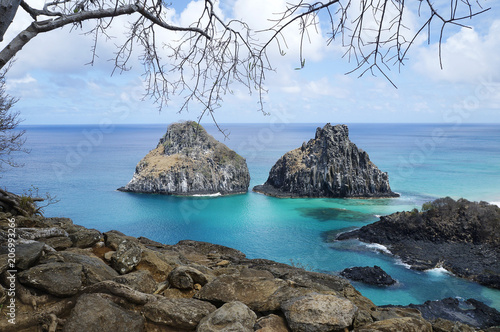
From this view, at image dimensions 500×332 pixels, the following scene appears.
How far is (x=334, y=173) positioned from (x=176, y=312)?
77.5 meters

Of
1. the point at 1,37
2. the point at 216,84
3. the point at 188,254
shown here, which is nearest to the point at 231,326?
the point at 216,84

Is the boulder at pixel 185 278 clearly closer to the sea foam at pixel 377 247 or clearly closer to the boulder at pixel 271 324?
the boulder at pixel 271 324

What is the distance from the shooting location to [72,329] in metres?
4.34

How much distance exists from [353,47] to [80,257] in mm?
5698

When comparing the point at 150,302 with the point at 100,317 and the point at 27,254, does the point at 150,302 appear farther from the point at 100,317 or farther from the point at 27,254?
the point at 27,254

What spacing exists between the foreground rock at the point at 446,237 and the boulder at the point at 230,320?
120 ft

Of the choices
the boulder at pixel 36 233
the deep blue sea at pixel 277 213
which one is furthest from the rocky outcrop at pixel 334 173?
the boulder at pixel 36 233

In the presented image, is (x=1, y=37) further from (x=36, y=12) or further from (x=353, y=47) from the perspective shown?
(x=353, y=47)

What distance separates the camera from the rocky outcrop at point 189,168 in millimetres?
80938

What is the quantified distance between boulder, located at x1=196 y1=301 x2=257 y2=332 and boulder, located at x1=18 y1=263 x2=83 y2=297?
211cm

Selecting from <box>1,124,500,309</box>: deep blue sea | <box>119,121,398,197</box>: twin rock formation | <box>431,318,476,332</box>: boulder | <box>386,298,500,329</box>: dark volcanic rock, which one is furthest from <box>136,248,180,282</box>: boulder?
A: <box>119,121,398,197</box>: twin rock formation

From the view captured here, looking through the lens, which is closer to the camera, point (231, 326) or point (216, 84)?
point (231, 326)

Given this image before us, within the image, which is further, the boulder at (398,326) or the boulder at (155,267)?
the boulder at (155,267)

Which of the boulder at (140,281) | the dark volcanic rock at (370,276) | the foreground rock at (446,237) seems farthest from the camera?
the foreground rock at (446,237)
